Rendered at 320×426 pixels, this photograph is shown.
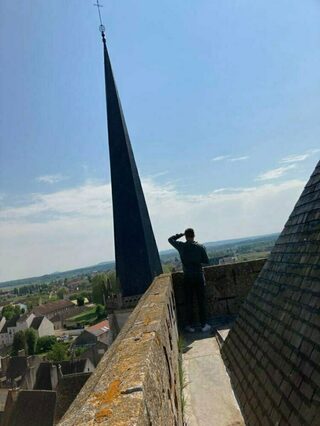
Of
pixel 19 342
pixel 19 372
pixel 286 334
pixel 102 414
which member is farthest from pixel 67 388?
pixel 19 342

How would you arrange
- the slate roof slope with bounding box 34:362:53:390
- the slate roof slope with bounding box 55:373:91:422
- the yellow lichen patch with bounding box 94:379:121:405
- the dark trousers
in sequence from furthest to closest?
1. the slate roof slope with bounding box 34:362:53:390
2. the slate roof slope with bounding box 55:373:91:422
3. the dark trousers
4. the yellow lichen patch with bounding box 94:379:121:405

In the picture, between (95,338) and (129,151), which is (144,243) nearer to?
(129,151)

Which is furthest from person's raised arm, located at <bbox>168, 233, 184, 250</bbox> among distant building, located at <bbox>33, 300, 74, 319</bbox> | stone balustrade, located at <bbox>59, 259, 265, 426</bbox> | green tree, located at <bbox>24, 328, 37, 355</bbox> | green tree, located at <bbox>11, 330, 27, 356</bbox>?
distant building, located at <bbox>33, 300, 74, 319</bbox>

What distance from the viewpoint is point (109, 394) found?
179 centimetres

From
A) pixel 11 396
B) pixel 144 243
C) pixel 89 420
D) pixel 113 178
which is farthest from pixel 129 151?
pixel 89 420

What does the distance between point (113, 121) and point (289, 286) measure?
65.5 feet

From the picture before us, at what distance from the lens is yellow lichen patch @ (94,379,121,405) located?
173 cm

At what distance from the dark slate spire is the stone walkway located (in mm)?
13007

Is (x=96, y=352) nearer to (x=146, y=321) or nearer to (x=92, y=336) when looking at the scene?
(x=92, y=336)

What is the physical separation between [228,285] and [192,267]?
1369 millimetres

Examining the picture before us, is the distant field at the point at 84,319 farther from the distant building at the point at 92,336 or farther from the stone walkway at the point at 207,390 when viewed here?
the stone walkway at the point at 207,390

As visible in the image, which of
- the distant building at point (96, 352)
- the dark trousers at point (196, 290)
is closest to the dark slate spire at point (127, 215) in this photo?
the dark trousers at point (196, 290)

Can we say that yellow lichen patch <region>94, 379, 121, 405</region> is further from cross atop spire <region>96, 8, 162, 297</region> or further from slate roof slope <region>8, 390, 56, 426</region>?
slate roof slope <region>8, 390, 56, 426</region>

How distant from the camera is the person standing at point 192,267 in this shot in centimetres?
674
